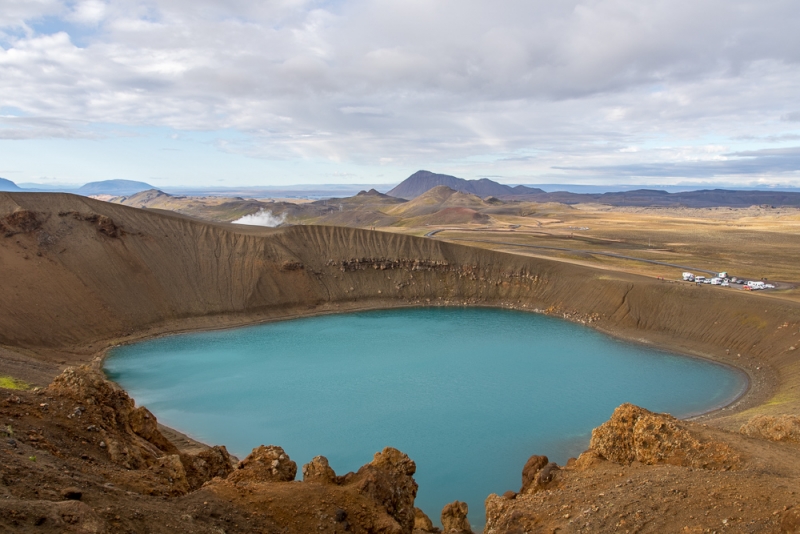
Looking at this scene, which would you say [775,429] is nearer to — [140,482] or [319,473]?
[319,473]

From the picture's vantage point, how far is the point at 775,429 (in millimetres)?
20922

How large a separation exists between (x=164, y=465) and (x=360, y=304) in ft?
156

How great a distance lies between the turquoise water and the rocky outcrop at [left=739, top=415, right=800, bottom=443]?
8.52 metres

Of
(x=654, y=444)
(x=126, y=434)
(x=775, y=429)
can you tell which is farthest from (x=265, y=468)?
(x=775, y=429)

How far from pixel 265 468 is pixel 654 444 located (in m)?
14.0

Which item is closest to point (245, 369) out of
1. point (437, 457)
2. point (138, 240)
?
point (437, 457)

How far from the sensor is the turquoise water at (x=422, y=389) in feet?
89.7

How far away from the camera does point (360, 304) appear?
63.2m

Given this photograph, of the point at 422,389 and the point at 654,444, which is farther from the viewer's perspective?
the point at 422,389

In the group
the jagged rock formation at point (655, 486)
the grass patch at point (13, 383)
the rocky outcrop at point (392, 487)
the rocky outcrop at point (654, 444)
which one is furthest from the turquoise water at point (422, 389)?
the grass patch at point (13, 383)

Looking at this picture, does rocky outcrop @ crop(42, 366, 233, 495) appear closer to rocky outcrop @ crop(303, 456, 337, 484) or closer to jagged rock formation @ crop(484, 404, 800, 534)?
rocky outcrop @ crop(303, 456, 337, 484)

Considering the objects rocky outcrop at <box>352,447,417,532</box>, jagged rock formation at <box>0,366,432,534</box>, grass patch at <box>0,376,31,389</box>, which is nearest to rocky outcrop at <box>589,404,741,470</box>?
jagged rock formation at <box>0,366,432,534</box>

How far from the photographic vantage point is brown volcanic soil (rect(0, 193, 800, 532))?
1367 centimetres

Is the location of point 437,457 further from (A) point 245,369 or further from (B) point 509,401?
(A) point 245,369
